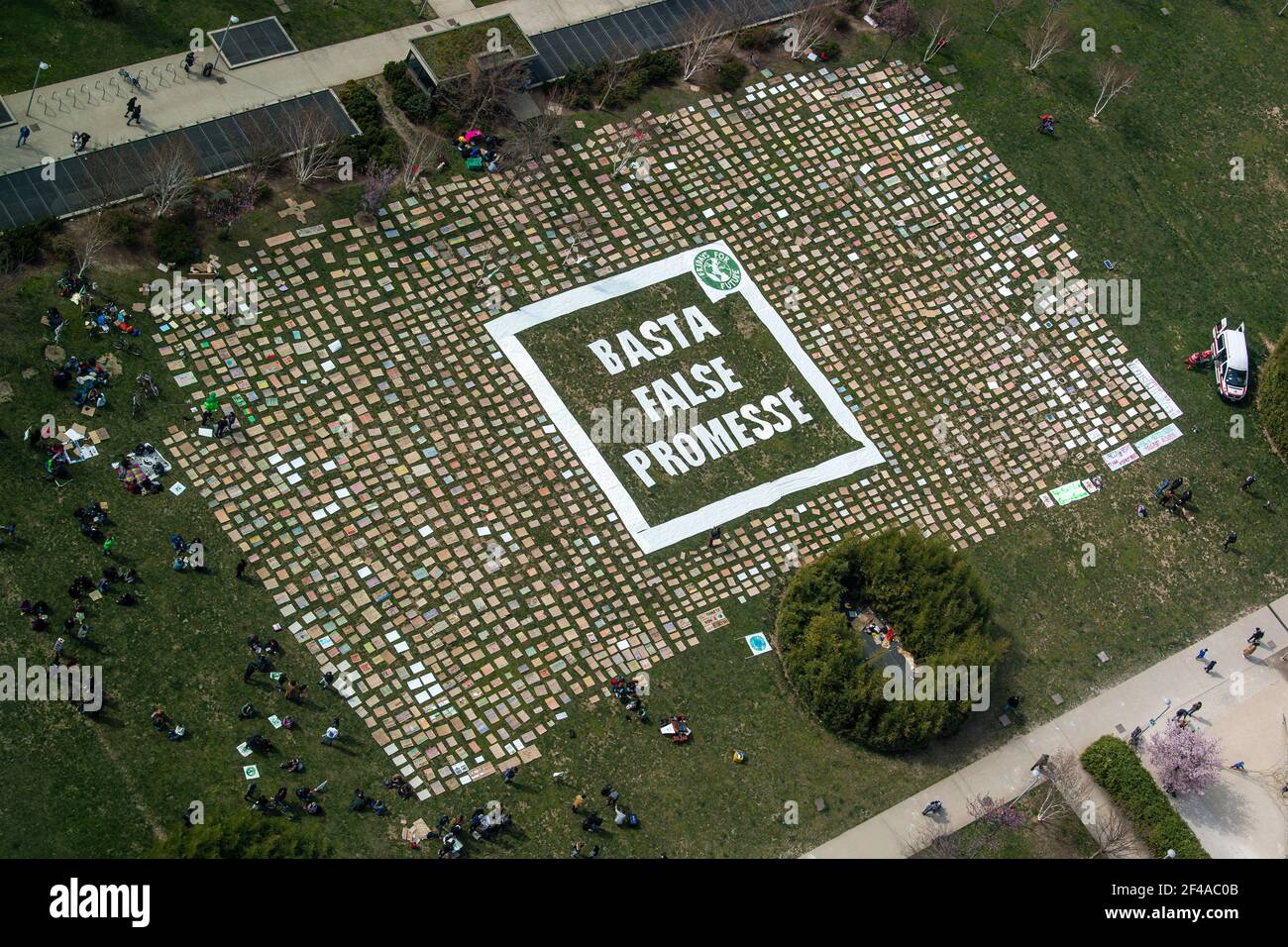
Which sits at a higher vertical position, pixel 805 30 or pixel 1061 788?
pixel 805 30

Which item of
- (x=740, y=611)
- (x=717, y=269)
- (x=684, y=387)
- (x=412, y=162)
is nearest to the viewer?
(x=740, y=611)

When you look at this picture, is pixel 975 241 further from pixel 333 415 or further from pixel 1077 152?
pixel 333 415

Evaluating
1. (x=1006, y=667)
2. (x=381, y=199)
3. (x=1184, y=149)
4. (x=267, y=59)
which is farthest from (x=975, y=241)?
(x=267, y=59)

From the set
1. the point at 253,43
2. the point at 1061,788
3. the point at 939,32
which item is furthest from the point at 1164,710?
the point at 253,43

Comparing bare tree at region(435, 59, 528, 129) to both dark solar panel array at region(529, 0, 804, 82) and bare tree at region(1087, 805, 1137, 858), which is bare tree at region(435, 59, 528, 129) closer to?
dark solar panel array at region(529, 0, 804, 82)

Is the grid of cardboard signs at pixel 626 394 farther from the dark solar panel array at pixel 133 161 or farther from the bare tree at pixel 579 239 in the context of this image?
the dark solar panel array at pixel 133 161

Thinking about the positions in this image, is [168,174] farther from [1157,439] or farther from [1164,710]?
[1164,710]

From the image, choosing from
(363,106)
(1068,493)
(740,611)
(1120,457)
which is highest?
(363,106)
